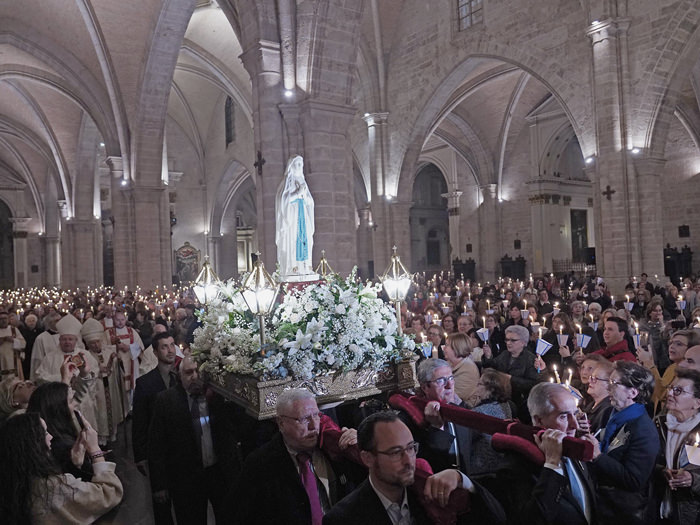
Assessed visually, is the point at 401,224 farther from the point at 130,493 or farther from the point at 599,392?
the point at 599,392

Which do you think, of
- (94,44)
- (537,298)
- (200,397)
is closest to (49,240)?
(94,44)

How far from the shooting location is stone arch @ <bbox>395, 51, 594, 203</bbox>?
17.6m

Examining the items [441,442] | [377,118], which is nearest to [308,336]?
[441,442]

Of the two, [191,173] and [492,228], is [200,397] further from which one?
[191,173]

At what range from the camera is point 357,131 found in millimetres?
26953

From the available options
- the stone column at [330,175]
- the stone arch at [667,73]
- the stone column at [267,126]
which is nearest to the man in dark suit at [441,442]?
the stone column at [330,175]

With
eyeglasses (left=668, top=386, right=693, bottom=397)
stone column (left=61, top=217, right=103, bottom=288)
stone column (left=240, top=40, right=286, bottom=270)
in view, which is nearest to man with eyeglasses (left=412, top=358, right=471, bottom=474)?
eyeglasses (left=668, top=386, right=693, bottom=397)

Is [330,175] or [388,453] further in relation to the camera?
[330,175]

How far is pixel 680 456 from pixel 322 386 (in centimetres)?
225

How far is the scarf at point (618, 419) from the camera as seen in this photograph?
3.20 m

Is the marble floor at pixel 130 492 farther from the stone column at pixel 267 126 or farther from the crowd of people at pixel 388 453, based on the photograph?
the stone column at pixel 267 126

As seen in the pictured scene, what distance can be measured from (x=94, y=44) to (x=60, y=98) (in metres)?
9.26

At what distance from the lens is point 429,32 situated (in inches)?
835

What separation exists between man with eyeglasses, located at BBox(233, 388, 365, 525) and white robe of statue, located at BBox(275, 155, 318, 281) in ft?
15.9
